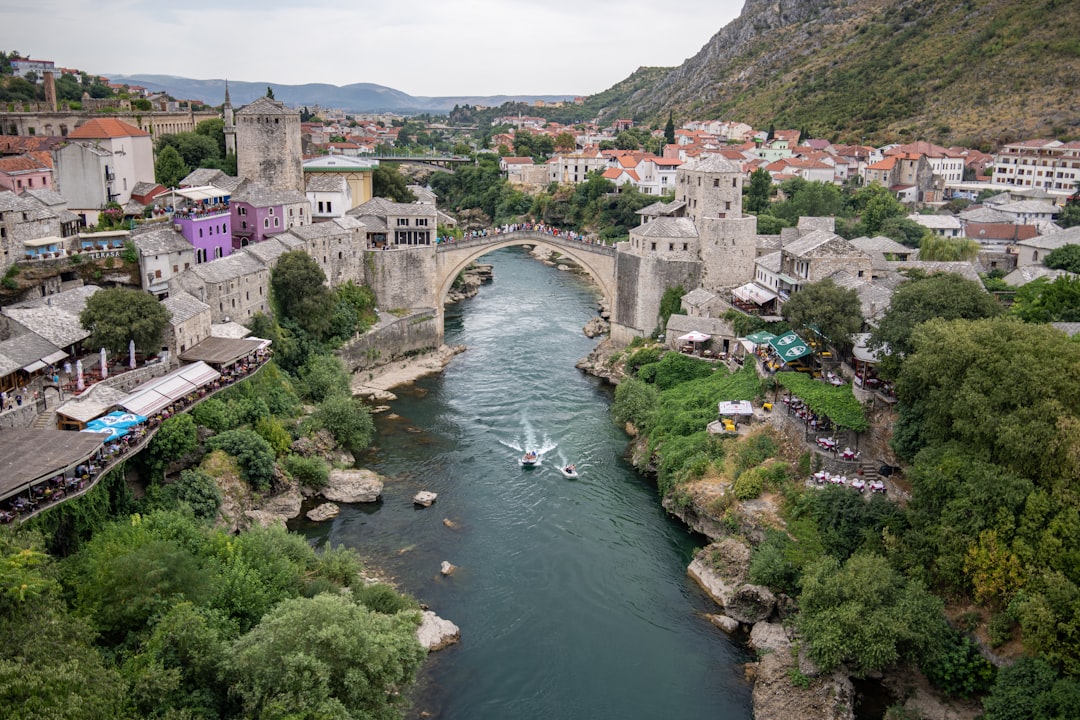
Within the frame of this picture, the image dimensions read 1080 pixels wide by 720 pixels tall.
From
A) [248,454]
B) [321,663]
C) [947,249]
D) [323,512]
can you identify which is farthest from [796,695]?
[947,249]

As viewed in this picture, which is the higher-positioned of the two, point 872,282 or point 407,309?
point 872,282

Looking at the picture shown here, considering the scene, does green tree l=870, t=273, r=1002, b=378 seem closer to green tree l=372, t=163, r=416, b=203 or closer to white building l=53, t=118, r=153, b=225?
white building l=53, t=118, r=153, b=225

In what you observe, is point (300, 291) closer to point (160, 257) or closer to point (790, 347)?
point (160, 257)

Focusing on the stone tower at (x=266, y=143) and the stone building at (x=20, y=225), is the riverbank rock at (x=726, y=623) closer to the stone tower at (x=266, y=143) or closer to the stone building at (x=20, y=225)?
the stone building at (x=20, y=225)

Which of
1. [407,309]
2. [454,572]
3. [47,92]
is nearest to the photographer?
[454,572]

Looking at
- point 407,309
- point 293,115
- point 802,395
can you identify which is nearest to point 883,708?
point 802,395

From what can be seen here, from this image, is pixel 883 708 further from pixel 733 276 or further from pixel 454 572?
pixel 733 276
